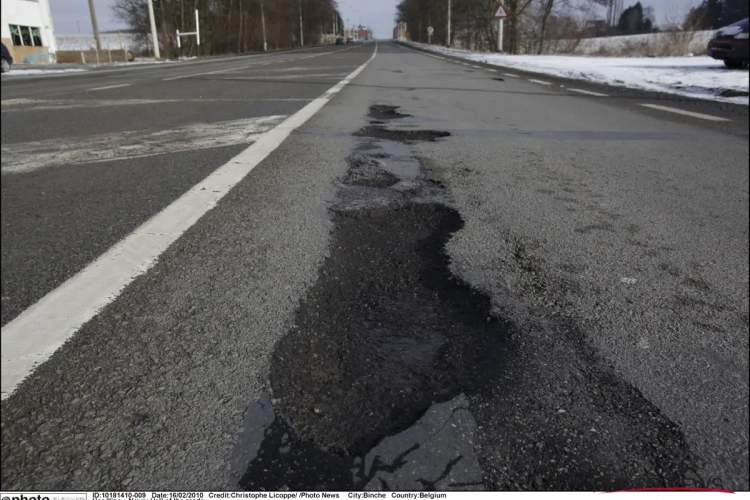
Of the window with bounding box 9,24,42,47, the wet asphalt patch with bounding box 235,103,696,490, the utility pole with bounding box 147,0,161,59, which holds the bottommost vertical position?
the wet asphalt patch with bounding box 235,103,696,490

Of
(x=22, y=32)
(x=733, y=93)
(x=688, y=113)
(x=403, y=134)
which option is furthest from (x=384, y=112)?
(x=733, y=93)

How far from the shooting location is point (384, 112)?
6508 millimetres

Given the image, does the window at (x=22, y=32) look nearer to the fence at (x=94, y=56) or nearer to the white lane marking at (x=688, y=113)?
the white lane marking at (x=688, y=113)

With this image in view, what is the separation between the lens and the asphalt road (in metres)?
1.00

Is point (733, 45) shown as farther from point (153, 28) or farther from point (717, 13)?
point (717, 13)

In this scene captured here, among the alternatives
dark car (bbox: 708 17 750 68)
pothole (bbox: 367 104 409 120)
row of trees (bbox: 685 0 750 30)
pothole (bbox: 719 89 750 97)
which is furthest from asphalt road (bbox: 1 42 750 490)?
row of trees (bbox: 685 0 750 30)

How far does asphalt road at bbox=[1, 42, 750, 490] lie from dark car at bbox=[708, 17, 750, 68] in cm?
1164

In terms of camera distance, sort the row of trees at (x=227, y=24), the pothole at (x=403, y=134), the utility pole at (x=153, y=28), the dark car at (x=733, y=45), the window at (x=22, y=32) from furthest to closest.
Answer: the row of trees at (x=227, y=24)
the utility pole at (x=153, y=28)
the dark car at (x=733, y=45)
the pothole at (x=403, y=134)
the window at (x=22, y=32)

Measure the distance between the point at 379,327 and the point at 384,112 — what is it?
5367mm

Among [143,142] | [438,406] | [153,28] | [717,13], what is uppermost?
[717,13]

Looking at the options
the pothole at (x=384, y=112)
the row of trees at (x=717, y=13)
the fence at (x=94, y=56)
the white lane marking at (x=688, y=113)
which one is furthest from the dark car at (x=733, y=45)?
the fence at (x=94, y=56)

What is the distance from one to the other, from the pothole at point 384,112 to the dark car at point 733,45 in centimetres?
1035

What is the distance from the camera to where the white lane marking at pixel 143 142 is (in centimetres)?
307

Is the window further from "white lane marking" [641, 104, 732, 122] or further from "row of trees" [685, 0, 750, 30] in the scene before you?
"row of trees" [685, 0, 750, 30]
